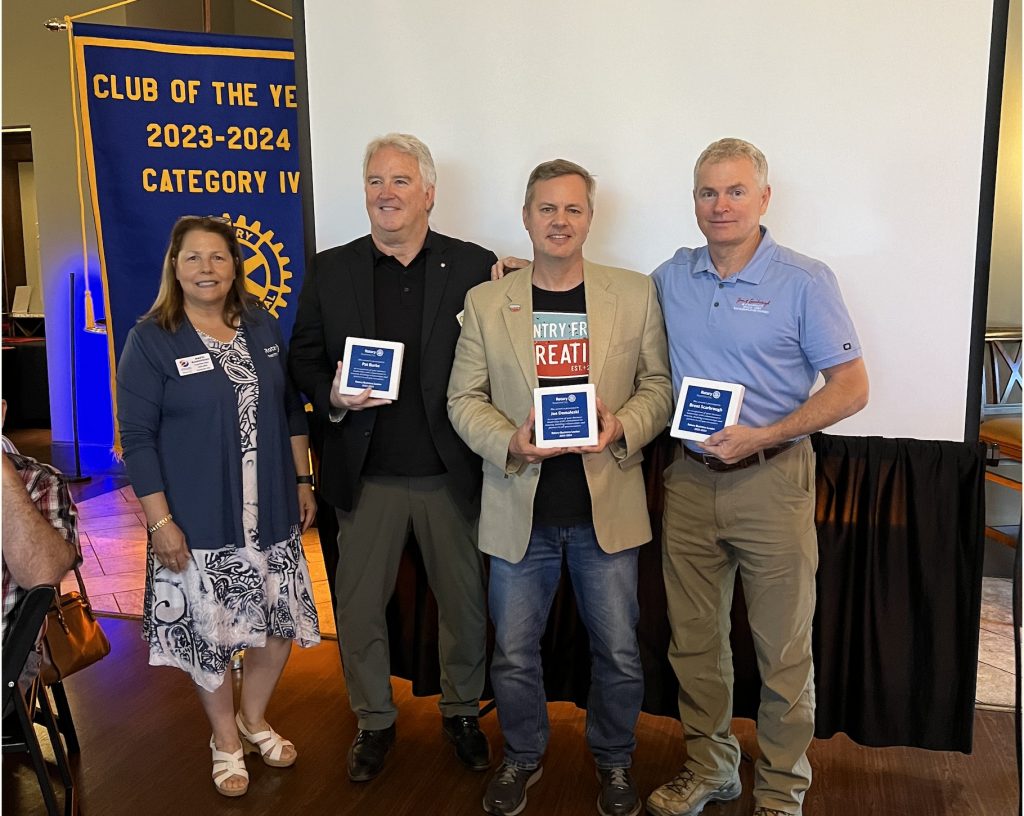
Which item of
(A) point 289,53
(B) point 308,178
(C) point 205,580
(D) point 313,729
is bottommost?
(D) point 313,729

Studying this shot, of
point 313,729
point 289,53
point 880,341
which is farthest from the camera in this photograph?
point 289,53

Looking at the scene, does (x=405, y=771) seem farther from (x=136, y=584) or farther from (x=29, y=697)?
(x=136, y=584)

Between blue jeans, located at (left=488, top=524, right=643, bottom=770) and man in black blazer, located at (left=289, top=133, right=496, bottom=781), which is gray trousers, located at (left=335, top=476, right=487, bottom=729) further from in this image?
blue jeans, located at (left=488, top=524, right=643, bottom=770)

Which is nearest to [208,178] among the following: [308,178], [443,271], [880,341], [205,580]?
[308,178]

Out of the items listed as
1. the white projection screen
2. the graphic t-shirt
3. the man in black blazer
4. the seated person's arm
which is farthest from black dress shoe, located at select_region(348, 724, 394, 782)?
the white projection screen

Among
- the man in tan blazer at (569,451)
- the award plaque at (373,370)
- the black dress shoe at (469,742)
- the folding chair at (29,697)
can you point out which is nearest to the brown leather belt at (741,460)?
the man in tan blazer at (569,451)

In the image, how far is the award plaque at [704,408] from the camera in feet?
7.05

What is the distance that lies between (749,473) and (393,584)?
114cm

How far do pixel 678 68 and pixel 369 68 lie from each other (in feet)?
3.37

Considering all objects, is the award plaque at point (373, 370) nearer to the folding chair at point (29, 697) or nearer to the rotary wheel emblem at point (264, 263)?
the folding chair at point (29, 697)

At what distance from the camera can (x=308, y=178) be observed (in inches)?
120

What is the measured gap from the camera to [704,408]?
2.17 m

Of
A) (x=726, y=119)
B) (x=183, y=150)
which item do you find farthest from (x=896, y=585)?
(x=183, y=150)

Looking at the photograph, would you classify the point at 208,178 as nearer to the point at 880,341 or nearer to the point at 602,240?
the point at 602,240
